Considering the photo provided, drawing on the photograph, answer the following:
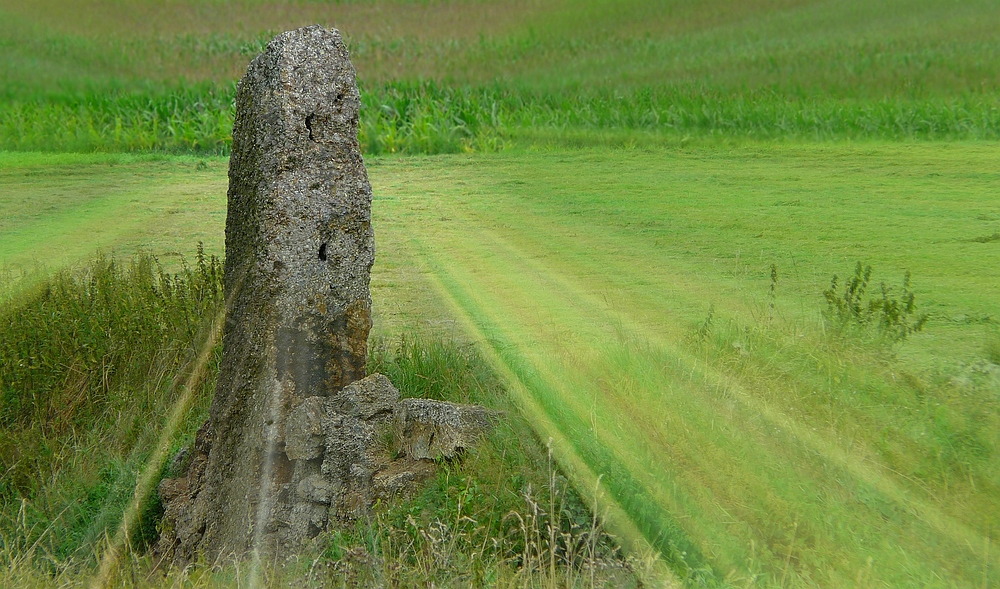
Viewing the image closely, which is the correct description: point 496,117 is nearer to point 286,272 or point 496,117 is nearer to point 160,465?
point 160,465

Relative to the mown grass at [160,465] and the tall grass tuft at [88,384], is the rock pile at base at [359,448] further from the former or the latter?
the tall grass tuft at [88,384]

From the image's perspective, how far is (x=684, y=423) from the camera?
11.9ft

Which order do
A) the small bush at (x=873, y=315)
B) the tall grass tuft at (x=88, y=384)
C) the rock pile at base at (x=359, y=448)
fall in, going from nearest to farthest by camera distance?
the rock pile at base at (x=359, y=448) < the tall grass tuft at (x=88, y=384) < the small bush at (x=873, y=315)

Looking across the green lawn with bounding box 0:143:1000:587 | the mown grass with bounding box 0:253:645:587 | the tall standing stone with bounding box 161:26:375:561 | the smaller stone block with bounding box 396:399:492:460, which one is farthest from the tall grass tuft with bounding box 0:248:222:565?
the smaller stone block with bounding box 396:399:492:460

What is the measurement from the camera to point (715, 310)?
4.71 meters

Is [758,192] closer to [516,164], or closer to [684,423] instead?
[516,164]

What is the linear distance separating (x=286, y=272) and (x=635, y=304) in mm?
2319

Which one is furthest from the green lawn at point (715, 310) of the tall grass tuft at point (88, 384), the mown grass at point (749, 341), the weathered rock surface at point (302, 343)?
the tall grass tuft at point (88, 384)

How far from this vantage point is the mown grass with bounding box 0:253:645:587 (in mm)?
2967

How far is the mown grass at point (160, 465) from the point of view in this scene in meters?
2.97

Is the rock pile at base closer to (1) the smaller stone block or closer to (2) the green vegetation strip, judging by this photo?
(1) the smaller stone block

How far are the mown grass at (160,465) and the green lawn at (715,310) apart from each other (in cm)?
22

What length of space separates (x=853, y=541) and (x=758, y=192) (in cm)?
404

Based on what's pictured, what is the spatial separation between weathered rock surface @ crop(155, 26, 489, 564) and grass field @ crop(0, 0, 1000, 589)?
248 mm
